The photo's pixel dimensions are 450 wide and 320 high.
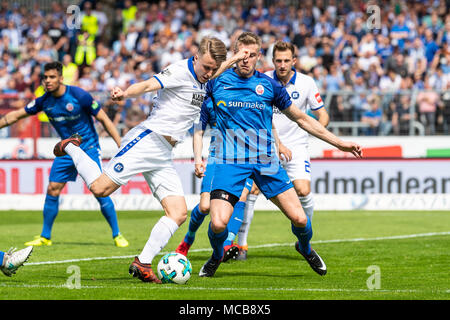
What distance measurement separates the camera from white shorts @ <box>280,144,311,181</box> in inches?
446

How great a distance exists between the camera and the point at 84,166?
9.45 m

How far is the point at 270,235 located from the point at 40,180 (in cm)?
773

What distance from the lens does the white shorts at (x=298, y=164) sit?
11.3 m

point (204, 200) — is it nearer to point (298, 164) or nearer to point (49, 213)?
point (298, 164)

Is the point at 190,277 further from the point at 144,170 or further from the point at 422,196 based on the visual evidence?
the point at 422,196

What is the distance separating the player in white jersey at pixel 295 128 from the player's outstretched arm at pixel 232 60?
6.85 feet

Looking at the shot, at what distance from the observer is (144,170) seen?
8938mm

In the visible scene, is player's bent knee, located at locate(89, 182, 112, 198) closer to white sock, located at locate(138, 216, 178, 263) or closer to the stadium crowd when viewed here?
white sock, located at locate(138, 216, 178, 263)

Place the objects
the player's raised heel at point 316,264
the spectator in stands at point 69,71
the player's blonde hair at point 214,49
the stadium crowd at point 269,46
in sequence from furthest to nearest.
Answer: the spectator in stands at point 69,71 → the stadium crowd at point 269,46 → the player's raised heel at point 316,264 → the player's blonde hair at point 214,49

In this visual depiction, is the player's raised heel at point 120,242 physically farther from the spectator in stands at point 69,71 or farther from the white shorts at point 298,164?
the spectator in stands at point 69,71

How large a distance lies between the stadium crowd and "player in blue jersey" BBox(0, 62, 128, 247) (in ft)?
25.4

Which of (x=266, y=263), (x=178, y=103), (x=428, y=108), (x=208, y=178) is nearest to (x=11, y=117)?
(x=208, y=178)

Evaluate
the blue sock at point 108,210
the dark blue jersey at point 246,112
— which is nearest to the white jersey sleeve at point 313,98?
the dark blue jersey at point 246,112

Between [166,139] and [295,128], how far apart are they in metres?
3.11
